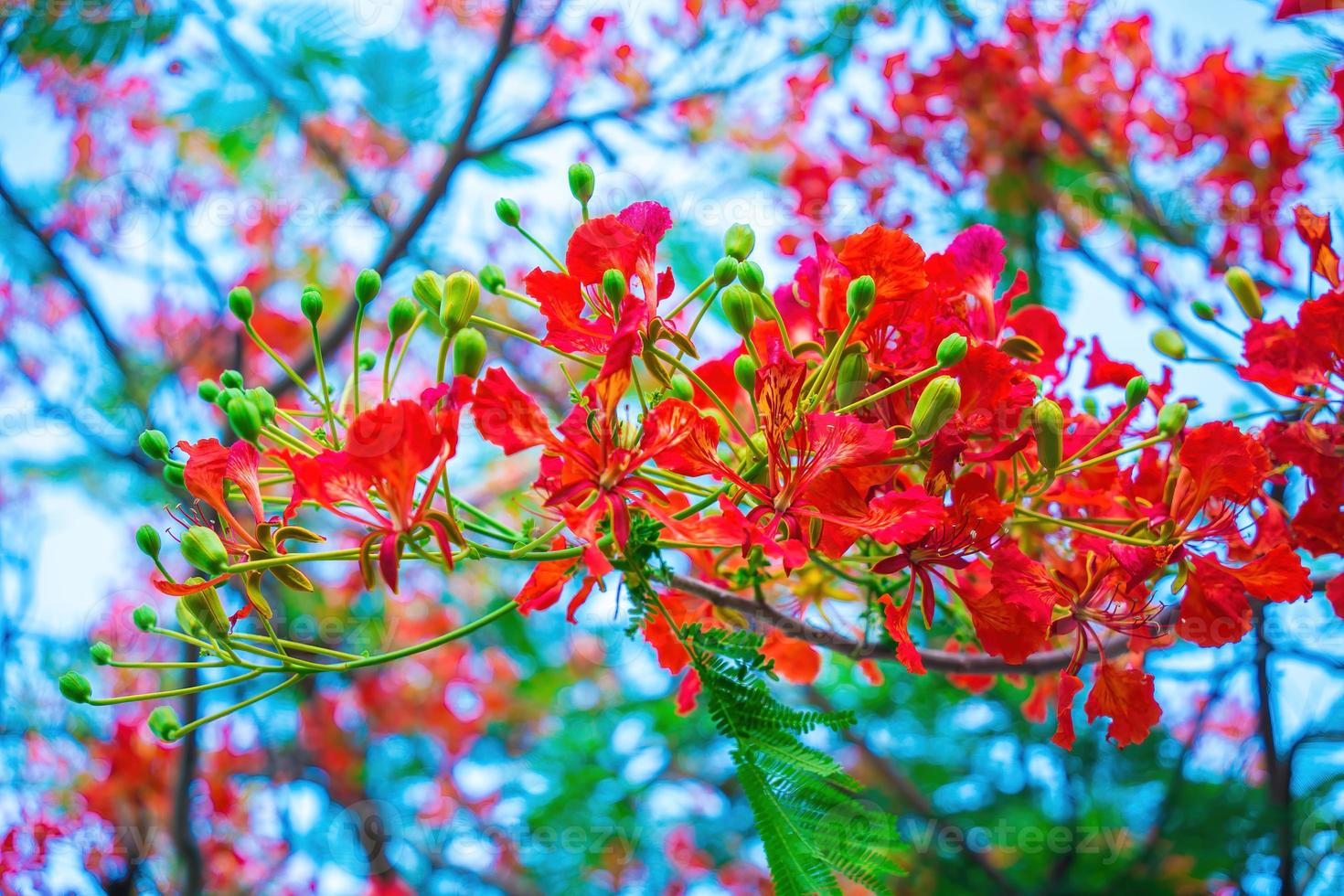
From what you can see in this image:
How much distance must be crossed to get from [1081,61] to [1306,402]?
8.46 ft

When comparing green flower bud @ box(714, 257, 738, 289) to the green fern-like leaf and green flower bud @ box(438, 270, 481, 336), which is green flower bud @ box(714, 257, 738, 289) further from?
the green fern-like leaf

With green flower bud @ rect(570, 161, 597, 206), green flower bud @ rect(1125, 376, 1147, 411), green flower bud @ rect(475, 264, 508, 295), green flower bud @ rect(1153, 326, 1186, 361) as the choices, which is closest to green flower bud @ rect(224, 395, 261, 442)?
green flower bud @ rect(475, 264, 508, 295)

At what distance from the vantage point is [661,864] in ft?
12.1

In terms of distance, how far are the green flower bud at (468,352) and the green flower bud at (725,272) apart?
0.83 ft

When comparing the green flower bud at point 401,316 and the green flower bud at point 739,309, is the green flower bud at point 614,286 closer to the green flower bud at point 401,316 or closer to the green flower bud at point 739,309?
the green flower bud at point 739,309

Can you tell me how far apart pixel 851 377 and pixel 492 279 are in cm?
45

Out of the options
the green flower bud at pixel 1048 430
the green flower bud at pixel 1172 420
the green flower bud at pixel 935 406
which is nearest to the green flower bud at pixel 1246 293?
the green flower bud at pixel 1172 420

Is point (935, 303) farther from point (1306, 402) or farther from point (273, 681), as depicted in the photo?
point (273, 681)

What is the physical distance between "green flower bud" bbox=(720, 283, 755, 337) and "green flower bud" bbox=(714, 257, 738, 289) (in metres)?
0.02

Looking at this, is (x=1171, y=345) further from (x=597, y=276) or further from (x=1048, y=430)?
(x=597, y=276)

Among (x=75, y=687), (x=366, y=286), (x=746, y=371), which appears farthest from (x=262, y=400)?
(x=746, y=371)

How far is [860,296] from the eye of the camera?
1.03m

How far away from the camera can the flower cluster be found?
39.6 inches

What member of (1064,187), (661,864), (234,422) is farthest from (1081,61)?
(234,422)
